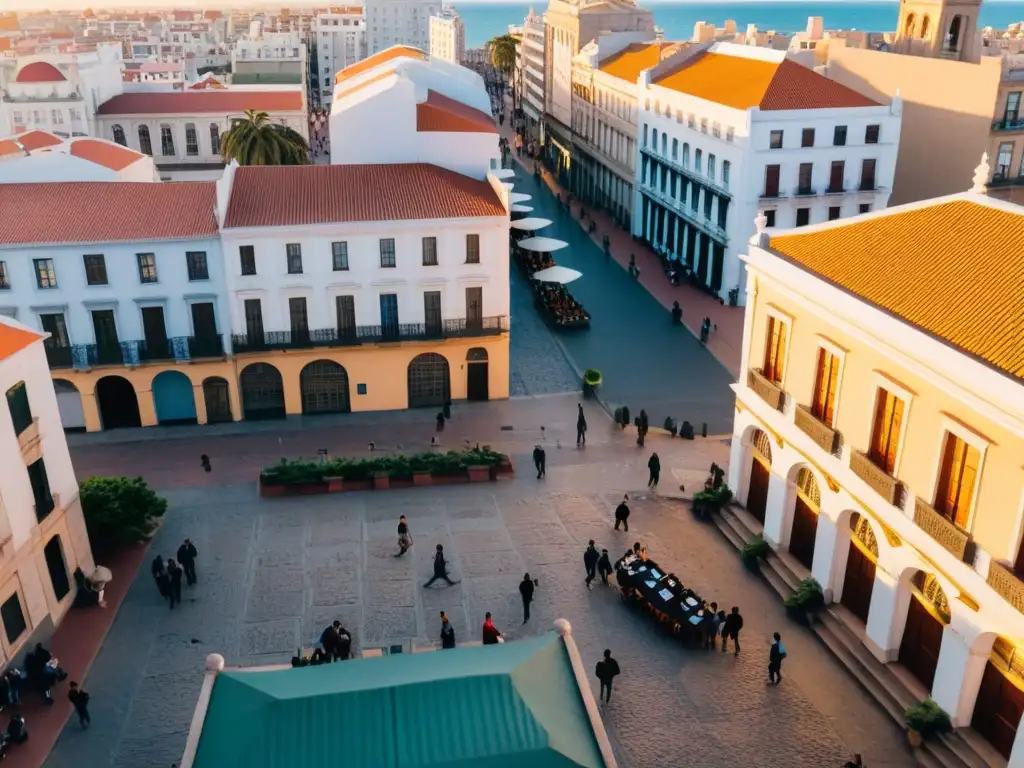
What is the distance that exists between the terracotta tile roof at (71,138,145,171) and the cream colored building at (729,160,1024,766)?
112 ft

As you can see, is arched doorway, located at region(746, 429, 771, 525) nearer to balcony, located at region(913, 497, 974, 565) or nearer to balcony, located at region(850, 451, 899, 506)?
balcony, located at region(850, 451, 899, 506)

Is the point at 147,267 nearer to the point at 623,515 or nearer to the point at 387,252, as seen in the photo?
the point at 387,252

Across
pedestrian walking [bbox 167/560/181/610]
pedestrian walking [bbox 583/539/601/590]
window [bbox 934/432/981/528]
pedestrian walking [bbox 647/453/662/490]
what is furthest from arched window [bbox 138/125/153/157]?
window [bbox 934/432/981/528]

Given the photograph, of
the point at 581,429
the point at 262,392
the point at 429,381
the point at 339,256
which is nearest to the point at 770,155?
the point at 581,429

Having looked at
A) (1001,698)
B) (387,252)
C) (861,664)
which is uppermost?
(387,252)

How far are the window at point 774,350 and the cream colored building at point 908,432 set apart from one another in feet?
0.20

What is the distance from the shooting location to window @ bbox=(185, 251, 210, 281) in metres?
36.3

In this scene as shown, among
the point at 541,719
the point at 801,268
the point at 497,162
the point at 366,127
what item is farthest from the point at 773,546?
the point at 366,127

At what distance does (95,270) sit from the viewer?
35688 millimetres

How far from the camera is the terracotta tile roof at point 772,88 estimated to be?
5072 centimetres


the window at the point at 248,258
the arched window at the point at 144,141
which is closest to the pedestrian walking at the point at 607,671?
the window at the point at 248,258

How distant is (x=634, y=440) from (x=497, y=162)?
594 inches

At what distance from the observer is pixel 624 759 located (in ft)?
68.9

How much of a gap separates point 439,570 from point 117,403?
743 inches
